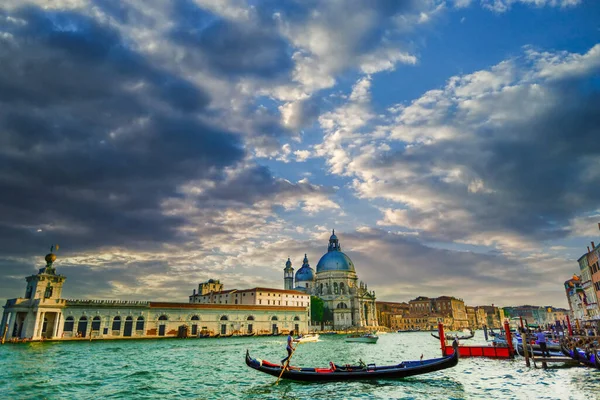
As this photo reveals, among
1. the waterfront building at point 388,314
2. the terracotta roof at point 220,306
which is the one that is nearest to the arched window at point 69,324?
the terracotta roof at point 220,306

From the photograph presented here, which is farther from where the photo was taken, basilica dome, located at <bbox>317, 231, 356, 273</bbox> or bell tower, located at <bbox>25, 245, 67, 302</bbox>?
basilica dome, located at <bbox>317, 231, 356, 273</bbox>

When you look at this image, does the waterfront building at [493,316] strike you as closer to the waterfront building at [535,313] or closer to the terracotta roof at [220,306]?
the waterfront building at [535,313]

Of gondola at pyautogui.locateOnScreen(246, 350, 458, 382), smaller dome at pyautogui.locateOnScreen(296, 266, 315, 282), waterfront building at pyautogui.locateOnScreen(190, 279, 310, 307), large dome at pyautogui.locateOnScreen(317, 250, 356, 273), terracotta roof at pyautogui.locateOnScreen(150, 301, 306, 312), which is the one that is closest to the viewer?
gondola at pyautogui.locateOnScreen(246, 350, 458, 382)

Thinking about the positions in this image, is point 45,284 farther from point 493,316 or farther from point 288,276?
point 493,316

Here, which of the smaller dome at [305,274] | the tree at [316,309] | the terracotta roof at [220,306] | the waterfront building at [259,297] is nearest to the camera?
the terracotta roof at [220,306]

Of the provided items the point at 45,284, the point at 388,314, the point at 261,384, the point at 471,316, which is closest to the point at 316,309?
the point at 388,314

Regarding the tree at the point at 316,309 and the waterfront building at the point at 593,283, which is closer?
the waterfront building at the point at 593,283

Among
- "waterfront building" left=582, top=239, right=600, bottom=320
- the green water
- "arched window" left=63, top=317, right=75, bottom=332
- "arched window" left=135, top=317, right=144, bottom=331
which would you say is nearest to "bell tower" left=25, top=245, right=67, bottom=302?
"arched window" left=63, top=317, right=75, bottom=332

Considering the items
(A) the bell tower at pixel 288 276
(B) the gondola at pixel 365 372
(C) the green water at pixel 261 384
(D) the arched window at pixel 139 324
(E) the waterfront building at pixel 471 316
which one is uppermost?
(A) the bell tower at pixel 288 276

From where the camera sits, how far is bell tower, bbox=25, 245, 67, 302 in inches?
2079

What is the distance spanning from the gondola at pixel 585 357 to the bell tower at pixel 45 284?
57883 mm

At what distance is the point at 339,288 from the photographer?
11038cm

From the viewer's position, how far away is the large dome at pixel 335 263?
113 metres

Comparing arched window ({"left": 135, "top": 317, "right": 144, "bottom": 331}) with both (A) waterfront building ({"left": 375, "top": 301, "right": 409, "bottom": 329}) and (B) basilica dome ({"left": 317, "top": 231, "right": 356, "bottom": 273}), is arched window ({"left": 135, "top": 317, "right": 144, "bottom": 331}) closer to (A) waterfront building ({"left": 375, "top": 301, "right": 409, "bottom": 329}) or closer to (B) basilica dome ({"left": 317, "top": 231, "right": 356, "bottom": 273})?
(B) basilica dome ({"left": 317, "top": 231, "right": 356, "bottom": 273})
